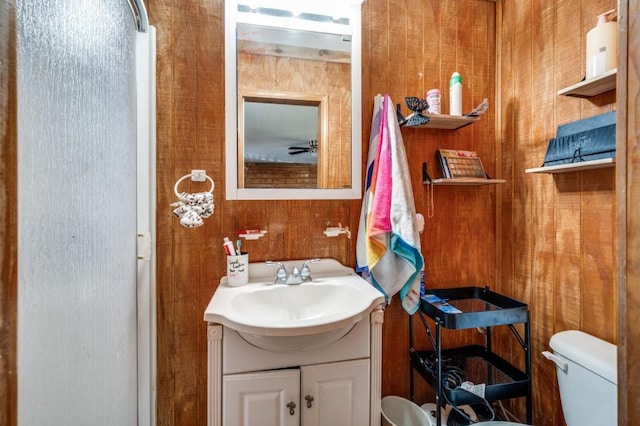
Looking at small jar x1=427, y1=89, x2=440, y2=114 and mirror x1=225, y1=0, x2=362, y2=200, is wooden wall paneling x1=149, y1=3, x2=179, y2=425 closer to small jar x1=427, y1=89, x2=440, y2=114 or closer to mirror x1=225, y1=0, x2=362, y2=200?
mirror x1=225, y1=0, x2=362, y2=200

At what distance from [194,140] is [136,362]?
884 mm

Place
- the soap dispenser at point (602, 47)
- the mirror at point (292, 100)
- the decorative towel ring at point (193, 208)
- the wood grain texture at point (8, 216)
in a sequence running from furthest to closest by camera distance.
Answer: the mirror at point (292, 100), the decorative towel ring at point (193, 208), the soap dispenser at point (602, 47), the wood grain texture at point (8, 216)

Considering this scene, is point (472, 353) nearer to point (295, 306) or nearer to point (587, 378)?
point (587, 378)

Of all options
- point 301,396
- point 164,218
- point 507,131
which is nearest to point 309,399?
point 301,396

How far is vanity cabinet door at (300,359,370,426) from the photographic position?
100cm

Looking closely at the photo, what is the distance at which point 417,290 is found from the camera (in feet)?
4.35

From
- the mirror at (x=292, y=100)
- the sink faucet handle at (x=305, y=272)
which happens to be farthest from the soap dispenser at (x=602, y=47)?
the sink faucet handle at (x=305, y=272)

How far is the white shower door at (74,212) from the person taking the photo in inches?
17.4

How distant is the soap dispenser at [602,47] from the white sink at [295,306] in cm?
108

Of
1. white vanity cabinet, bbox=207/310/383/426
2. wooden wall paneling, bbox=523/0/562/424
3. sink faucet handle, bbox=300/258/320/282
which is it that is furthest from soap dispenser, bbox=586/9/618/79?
sink faucet handle, bbox=300/258/320/282

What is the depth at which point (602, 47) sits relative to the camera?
1.01 meters

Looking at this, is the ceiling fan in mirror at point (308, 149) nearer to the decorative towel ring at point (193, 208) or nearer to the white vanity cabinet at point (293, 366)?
the decorative towel ring at point (193, 208)

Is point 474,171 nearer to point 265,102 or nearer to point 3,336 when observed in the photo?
point 265,102

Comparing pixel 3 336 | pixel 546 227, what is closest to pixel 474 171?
pixel 546 227
